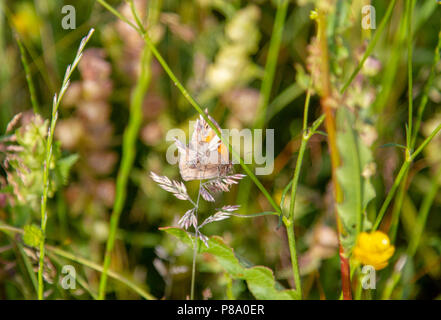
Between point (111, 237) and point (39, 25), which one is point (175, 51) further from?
point (111, 237)

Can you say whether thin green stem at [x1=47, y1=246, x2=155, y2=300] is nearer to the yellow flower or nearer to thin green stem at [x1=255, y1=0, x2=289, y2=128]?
the yellow flower

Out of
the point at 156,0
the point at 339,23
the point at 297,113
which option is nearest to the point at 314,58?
the point at 339,23

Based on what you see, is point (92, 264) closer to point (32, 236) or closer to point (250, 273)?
point (32, 236)

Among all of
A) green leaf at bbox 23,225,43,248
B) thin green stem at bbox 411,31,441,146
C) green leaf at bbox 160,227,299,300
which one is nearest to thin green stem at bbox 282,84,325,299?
green leaf at bbox 160,227,299,300

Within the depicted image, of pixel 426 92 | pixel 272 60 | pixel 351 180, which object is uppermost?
pixel 272 60

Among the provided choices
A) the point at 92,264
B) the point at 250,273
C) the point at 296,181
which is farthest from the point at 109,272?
the point at 296,181

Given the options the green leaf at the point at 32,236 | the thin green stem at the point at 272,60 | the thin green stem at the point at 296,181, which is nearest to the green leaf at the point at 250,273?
the thin green stem at the point at 296,181

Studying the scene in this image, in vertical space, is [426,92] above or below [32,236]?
above
